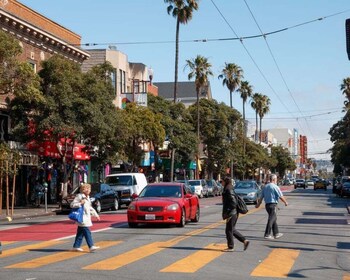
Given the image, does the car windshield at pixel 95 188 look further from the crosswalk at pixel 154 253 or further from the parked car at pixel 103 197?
the crosswalk at pixel 154 253

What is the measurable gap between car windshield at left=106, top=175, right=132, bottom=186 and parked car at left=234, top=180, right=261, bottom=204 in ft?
20.5

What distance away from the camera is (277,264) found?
41.2ft

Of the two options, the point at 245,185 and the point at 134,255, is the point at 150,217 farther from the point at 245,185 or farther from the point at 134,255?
the point at 245,185

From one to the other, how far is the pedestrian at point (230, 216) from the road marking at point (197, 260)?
1.21ft

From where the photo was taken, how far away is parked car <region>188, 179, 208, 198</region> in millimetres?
52844

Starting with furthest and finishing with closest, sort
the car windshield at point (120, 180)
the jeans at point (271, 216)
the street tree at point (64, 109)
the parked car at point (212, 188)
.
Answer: the parked car at point (212, 188)
the car windshield at point (120, 180)
the street tree at point (64, 109)
the jeans at point (271, 216)

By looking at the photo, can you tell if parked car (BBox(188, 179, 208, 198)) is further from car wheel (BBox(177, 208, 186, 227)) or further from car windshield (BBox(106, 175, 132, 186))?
car wheel (BBox(177, 208, 186, 227))

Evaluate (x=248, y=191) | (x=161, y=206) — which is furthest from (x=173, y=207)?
(x=248, y=191)

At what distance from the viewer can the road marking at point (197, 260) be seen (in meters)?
11.6

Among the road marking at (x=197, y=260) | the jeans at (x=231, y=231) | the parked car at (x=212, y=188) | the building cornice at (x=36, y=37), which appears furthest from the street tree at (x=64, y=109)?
the parked car at (x=212, y=188)

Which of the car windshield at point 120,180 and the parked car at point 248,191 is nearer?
the car windshield at point 120,180

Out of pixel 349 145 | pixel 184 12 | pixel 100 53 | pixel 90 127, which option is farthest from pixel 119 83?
pixel 349 145

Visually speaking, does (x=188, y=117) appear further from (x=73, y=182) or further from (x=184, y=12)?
(x=73, y=182)

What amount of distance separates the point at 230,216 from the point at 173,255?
1.69 meters
